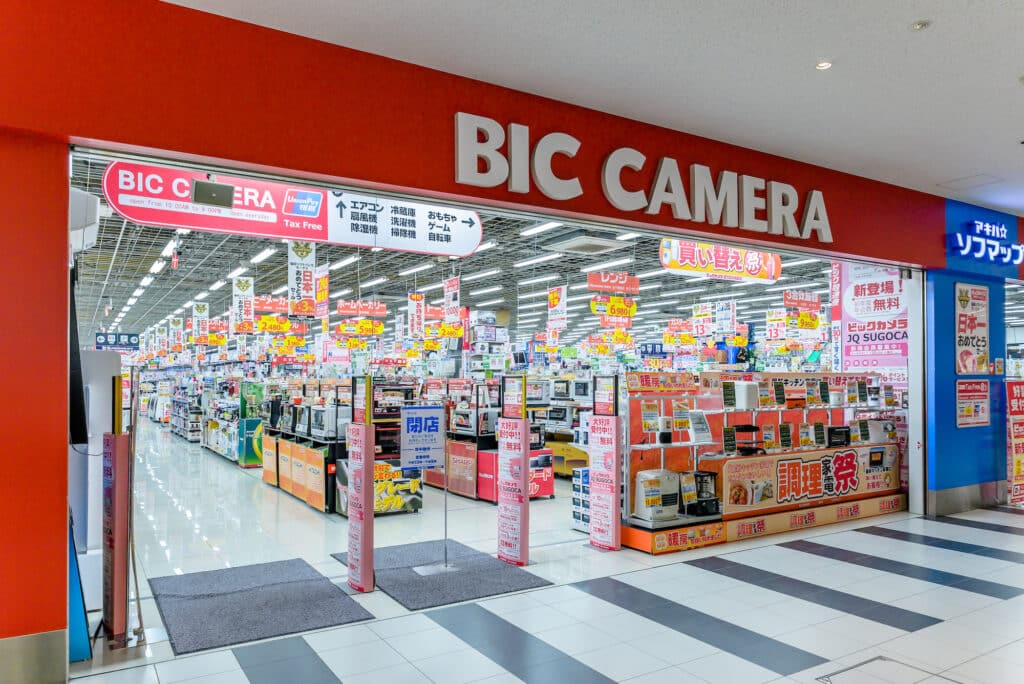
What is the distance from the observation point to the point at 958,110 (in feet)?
16.1

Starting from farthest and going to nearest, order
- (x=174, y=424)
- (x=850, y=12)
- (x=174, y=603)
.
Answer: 1. (x=174, y=424)
2. (x=174, y=603)
3. (x=850, y=12)

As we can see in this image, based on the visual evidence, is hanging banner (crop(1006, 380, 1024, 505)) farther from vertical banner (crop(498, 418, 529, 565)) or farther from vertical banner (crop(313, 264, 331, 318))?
vertical banner (crop(313, 264, 331, 318))

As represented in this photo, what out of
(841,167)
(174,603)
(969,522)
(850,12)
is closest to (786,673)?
(850,12)

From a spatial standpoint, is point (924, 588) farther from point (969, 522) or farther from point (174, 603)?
point (174, 603)

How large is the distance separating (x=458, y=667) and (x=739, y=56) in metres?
3.87

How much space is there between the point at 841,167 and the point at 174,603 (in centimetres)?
659

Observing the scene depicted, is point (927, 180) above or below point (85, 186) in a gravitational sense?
below

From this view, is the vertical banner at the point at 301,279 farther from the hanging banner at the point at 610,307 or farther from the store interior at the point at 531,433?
the hanging banner at the point at 610,307

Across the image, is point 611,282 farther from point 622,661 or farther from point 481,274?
point 622,661

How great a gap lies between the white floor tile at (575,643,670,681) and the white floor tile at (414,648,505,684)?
0.52m

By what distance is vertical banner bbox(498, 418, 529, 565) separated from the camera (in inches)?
221

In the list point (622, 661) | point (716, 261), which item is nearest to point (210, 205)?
point (622, 661)

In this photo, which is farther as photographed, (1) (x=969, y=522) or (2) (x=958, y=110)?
(1) (x=969, y=522)

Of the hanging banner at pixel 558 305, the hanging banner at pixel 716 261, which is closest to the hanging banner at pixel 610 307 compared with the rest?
the hanging banner at pixel 558 305
